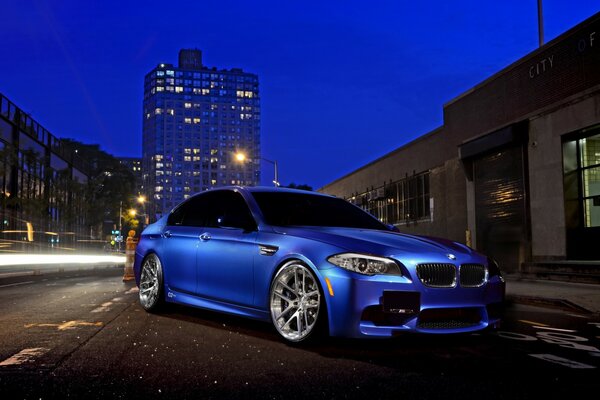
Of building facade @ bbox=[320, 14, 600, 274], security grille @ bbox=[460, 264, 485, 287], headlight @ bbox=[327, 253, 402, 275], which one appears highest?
building facade @ bbox=[320, 14, 600, 274]

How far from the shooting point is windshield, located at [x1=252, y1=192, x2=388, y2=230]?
625 cm

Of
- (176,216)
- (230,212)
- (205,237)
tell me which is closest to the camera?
(205,237)

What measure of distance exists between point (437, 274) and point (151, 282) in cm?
413

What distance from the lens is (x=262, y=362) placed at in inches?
179

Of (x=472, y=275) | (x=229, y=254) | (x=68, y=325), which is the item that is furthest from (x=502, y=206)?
(x=68, y=325)

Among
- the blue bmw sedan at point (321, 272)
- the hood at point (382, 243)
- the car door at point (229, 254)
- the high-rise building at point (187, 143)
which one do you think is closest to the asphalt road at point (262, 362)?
the blue bmw sedan at point (321, 272)

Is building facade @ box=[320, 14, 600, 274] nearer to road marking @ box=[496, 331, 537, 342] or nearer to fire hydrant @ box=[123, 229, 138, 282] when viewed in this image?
road marking @ box=[496, 331, 537, 342]

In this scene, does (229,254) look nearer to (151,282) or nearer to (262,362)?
(262,362)

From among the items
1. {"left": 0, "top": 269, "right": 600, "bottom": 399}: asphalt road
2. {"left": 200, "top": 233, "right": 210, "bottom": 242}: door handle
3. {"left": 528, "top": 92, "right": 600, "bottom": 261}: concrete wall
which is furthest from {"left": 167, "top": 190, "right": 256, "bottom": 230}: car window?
{"left": 528, "top": 92, "right": 600, "bottom": 261}: concrete wall

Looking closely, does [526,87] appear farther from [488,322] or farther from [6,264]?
[6,264]

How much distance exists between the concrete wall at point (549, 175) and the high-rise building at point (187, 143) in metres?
172

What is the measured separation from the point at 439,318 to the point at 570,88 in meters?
14.3

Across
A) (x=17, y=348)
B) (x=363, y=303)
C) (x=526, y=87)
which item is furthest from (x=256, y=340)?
(x=526, y=87)

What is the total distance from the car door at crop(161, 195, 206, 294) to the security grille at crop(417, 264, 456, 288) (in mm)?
2835
